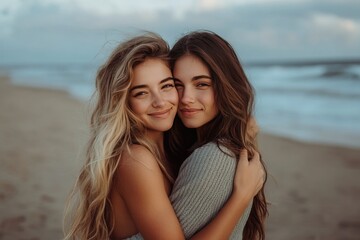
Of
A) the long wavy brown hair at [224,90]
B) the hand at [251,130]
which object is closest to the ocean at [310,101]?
the hand at [251,130]

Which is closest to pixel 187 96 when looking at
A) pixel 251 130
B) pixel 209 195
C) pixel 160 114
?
pixel 160 114

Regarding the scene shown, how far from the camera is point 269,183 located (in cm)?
707

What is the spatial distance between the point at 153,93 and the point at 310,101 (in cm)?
1303

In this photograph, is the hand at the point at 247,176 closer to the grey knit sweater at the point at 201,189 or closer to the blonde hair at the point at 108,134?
the grey knit sweater at the point at 201,189

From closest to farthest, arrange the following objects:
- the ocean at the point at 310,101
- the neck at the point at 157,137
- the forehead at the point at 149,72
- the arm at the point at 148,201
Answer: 1. the arm at the point at 148,201
2. the forehead at the point at 149,72
3. the neck at the point at 157,137
4. the ocean at the point at 310,101

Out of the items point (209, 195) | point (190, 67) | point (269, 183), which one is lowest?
point (269, 183)

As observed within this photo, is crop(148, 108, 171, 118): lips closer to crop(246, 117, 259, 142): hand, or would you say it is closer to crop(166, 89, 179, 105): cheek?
crop(166, 89, 179, 105): cheek

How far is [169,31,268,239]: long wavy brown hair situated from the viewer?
9.12 feet

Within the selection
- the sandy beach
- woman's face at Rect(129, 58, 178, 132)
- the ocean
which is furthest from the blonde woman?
the ocean

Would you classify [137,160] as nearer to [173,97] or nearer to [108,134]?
[108,134]

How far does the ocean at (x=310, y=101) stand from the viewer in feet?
33.7

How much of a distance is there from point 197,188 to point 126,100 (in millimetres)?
578

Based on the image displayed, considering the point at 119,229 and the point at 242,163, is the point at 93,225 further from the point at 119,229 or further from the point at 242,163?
the point at 242,163

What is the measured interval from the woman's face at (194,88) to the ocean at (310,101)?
0.96 meters
